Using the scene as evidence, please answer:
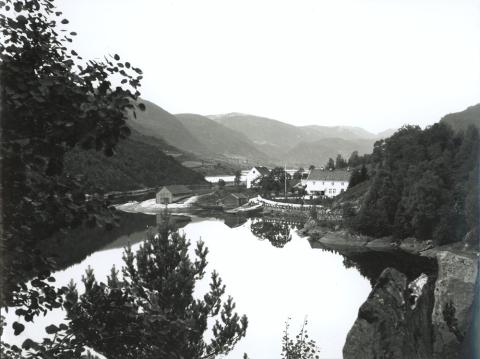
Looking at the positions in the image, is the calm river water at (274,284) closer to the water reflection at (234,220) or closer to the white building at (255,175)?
the water reflection at (234,220)

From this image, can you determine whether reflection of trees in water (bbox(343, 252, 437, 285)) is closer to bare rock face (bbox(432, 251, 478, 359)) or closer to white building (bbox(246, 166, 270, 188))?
bare rock face (bbox(432, 251, 478, 359))

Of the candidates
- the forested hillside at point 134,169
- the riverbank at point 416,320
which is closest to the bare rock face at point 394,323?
the riverbank at point 416,320

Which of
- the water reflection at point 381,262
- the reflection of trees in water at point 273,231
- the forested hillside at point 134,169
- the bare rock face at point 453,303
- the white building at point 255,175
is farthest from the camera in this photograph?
the white building at point 255,175

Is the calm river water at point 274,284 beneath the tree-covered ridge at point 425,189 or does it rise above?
beneath

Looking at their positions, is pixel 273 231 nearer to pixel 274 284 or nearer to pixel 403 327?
pixel 274 284

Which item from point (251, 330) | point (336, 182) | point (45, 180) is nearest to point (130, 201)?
point (336, 182)

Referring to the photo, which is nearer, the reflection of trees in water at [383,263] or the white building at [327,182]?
the reflection of trees in water at [383,263]

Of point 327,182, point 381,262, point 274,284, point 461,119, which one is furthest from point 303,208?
point 461,119
